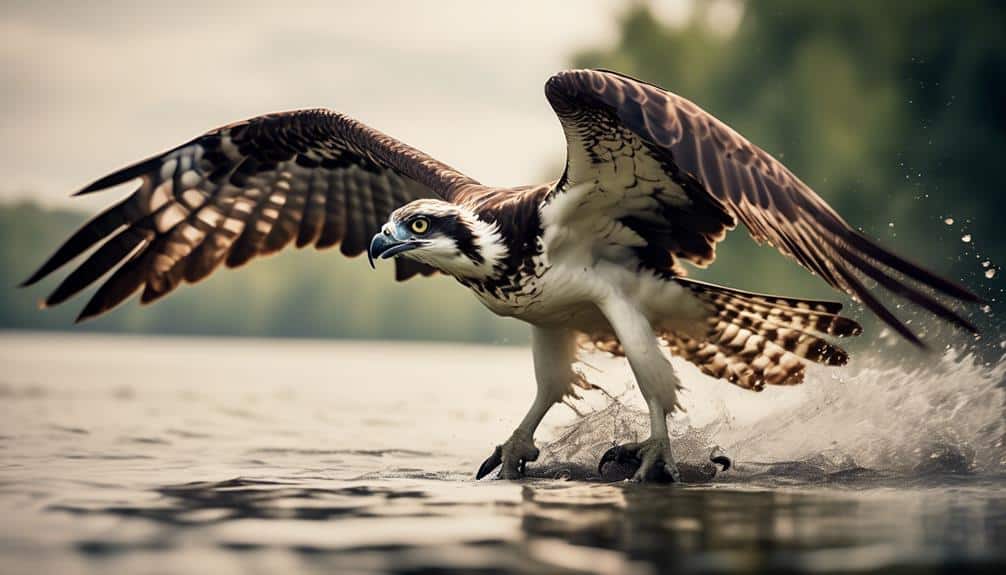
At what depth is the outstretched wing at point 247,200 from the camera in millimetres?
7418

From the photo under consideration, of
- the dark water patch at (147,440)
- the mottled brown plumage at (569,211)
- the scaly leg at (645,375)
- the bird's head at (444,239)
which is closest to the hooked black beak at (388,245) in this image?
the bird's head at (444,239)

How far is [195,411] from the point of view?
1111cm

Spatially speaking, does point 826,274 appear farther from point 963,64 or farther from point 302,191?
point 963,64

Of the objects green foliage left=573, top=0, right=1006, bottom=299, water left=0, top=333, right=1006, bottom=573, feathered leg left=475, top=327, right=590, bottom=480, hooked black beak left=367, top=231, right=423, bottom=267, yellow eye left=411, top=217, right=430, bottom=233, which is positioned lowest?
water left=0, top=333, right=1006, bottom=573

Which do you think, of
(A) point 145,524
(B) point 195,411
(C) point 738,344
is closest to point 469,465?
(C) point 738,344

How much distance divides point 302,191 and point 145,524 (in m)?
4.38

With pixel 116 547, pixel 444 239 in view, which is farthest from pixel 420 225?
pixel 116 547

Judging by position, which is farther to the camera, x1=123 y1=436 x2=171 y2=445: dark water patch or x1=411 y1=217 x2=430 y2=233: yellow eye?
x1=123 y1=436 x2=171 y2=445: dark water patch

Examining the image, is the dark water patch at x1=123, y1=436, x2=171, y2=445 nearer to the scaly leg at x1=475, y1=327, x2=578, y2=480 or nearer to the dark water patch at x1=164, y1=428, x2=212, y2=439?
the dark water patch at x1=164, y1=428, x2=212, y2=439

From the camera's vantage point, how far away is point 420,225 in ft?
20.5

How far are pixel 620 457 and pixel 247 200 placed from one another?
10.7ft

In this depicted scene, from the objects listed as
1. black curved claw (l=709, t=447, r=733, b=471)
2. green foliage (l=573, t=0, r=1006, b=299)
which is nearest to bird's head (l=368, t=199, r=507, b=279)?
black curved claw (l=709, t=447, r=733, b=471)

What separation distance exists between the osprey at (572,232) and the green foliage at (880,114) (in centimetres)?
1459

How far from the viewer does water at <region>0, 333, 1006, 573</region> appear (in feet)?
11.6
